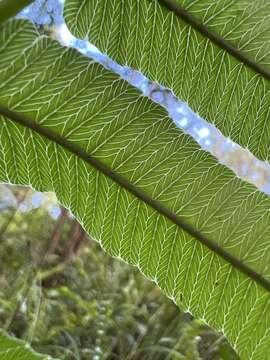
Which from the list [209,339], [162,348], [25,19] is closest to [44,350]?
[162,348]

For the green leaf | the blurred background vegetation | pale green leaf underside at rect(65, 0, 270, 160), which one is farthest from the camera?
the blurred background vegetation

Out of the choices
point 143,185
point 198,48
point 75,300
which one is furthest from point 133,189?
point 75,300

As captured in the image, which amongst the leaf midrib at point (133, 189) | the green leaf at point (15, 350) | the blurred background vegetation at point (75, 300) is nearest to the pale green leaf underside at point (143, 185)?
the leaf midrib at point (133, 189)

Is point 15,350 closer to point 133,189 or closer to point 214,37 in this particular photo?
point 133,189

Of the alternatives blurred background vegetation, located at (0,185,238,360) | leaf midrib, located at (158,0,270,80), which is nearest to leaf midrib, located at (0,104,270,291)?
leaf midrib, located at (158,0,270,80)

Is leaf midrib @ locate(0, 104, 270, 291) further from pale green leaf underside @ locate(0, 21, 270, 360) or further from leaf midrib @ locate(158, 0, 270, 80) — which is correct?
leaf midrib @ locate(158, 0, 270, 80)

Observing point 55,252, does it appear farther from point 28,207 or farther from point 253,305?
point 253,305
